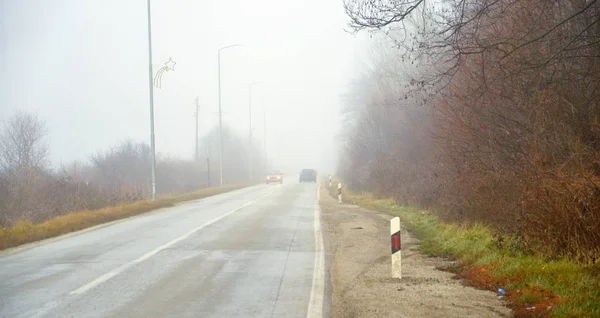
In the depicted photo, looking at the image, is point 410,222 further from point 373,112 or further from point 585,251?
point 373,112

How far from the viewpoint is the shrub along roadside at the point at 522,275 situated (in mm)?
6445

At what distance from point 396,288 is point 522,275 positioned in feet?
5.68

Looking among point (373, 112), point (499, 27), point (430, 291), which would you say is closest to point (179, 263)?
point (430, 291)

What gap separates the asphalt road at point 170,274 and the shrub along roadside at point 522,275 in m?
2.39

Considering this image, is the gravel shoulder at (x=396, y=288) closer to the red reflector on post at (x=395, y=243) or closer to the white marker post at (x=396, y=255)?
the white marker post at (x=396, y=255)

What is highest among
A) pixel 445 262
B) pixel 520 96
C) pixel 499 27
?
pixel 499 27

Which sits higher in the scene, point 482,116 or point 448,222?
point 482,116

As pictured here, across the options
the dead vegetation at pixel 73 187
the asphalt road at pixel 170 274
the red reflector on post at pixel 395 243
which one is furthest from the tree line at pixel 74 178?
the red reflector on post at pixel 395 243

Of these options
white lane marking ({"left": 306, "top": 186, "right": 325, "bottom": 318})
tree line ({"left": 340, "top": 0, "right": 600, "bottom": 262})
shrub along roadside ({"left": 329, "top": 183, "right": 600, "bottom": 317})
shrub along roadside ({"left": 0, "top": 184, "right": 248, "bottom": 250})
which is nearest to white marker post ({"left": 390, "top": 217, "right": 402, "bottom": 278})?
shrub along roadside ({"left": 329, "top": 183, "right": 600, "bottom": 317})

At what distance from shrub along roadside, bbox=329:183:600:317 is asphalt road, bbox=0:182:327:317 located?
2.39 meters

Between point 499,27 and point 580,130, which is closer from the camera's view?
point 580,130

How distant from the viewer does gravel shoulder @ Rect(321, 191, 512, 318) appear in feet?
22.0

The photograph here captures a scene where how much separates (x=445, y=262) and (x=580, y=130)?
331cm

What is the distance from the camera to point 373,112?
3491 cm
